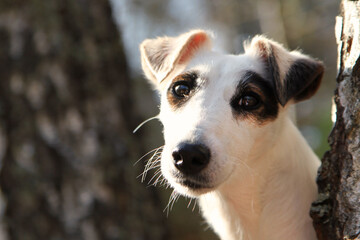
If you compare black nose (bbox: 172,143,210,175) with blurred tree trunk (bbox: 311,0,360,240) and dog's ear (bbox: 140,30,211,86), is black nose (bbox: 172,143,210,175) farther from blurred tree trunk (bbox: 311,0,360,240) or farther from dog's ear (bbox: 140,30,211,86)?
dog's ear (bbox: 140,30,211,86)

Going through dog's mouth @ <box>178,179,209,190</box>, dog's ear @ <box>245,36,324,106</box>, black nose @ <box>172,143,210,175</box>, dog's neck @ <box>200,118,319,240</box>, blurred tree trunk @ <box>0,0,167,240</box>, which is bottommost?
blurred tree trunk @ <box>0,0,167,240</box>

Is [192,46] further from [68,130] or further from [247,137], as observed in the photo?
[68,130]

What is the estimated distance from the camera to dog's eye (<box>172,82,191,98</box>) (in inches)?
102

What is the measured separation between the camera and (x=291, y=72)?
8.46ft

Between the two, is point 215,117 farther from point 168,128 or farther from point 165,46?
point 165,46

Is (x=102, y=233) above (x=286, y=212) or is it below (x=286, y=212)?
below

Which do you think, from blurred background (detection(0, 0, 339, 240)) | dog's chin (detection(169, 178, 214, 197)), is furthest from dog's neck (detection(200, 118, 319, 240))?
blurred background (detection(0, 0, 339, 240))

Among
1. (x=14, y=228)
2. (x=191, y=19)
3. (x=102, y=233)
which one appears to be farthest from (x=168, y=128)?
(x=191, y=19)

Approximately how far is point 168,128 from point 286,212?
32.1 inches

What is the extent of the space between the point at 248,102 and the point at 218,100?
191 millimetres

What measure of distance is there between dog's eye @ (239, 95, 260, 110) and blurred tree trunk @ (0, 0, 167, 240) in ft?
6.45

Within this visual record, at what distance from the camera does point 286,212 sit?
8.11ft

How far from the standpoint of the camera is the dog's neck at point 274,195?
2.46m

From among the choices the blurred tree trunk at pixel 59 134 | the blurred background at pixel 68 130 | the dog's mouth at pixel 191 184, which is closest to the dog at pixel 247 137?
the dog's mouth at pixel 191 184
